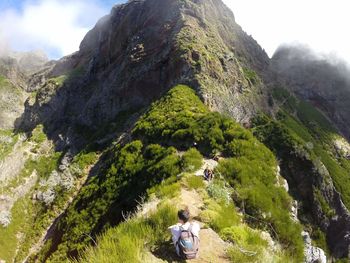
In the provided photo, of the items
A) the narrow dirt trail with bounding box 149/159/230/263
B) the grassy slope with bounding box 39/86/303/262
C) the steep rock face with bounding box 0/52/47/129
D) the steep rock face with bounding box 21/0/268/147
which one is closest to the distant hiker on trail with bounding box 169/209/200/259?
the narrow dirt trail with bounding box 149/159/230/263

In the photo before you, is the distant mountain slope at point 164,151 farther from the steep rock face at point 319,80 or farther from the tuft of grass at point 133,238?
the steep rock face at point 319,80

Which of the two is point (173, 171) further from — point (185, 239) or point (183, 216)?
point (185, 239)

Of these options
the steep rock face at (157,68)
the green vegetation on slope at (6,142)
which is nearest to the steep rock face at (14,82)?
the green vegetation on slope at (6,142)

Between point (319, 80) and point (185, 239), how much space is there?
422 ft

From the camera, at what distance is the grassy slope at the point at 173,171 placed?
19448 mm

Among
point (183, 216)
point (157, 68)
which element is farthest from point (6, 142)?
point (183, 216)

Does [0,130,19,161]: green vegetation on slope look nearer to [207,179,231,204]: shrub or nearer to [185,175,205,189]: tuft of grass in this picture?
[185,175,205,189]: tuft of grass

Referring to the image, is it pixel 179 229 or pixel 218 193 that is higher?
pixel 179 229

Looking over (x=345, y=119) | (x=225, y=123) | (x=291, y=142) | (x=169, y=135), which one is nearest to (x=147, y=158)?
(x=169, y=135)

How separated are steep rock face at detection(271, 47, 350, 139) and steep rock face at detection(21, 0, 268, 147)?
3985 centimetres

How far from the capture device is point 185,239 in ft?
29.5

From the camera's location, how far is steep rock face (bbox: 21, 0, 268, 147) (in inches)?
1964

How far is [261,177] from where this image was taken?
80.5 feet

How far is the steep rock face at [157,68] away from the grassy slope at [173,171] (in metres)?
8.18
